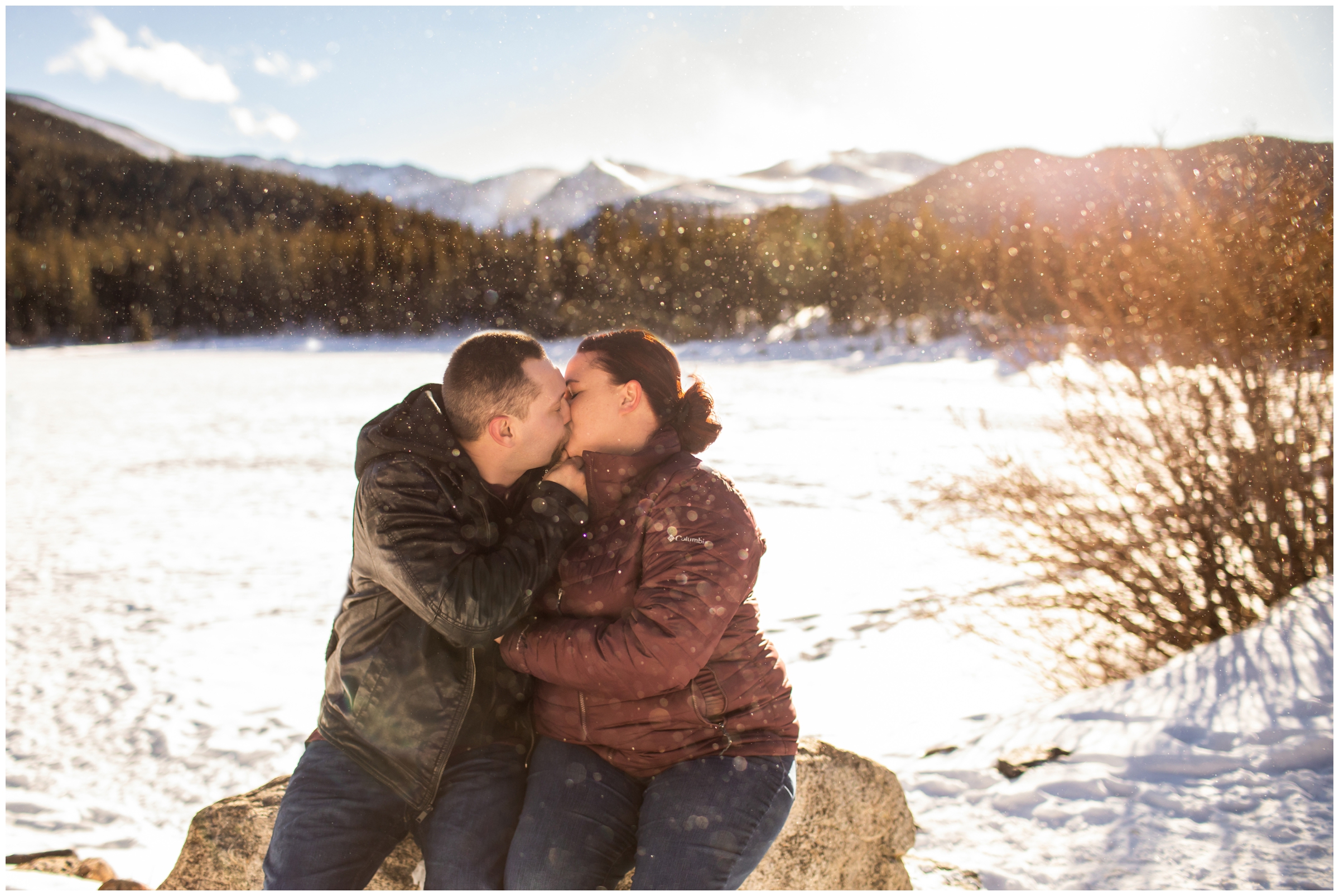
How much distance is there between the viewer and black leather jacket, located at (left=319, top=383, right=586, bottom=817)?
172 centimetres

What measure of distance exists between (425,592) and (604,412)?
2.02ft

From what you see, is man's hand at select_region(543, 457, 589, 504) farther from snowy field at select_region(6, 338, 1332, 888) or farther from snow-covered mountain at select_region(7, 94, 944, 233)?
snow-covered mountain at select_region(7, 94, 944, 233)

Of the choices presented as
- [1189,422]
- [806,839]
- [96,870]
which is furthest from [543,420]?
[1189,422]

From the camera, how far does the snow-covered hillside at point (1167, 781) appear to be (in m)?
2.70

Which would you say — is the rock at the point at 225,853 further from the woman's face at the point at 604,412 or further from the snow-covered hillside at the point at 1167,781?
the snow-covered hillside at the point at 1167,781

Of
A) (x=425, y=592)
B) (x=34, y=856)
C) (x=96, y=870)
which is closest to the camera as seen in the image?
(x=425, y=592)

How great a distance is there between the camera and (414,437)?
188 centimetres

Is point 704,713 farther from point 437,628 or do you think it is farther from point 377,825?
point 377,825

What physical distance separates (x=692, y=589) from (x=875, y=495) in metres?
7.36

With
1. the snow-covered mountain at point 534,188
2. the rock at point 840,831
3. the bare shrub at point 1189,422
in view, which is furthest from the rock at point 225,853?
the snow-covered mountain at point 534,188

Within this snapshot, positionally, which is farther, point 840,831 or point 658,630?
point 840,831

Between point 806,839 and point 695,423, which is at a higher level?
point 695,423

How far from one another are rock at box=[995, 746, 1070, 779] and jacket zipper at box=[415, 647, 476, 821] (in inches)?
102

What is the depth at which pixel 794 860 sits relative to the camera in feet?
7.23
